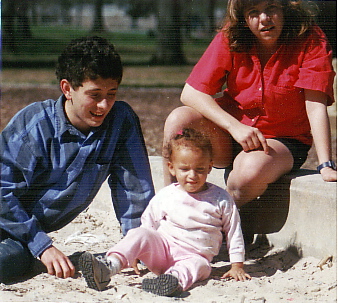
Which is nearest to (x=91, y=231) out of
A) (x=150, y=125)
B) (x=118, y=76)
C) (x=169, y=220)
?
(x=169, y=220)

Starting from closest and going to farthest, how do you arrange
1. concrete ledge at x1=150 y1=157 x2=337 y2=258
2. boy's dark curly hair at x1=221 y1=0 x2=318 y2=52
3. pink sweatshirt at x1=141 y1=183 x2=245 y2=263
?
pink sweatshirt at x1=141 y1=183 x2=245 y2=263
concrete ledge at x1=150 y1=157 x2=337 y2=258
boy's dark curly hair at x1=221 y1=0 x2=318 y2=52

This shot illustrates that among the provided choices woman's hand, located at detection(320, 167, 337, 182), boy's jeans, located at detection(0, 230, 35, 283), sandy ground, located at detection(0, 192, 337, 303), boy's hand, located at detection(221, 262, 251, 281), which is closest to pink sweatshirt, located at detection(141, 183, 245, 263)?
boy's hand, located at detection(221, 262, 251, 281)

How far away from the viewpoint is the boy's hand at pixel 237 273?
2.30m

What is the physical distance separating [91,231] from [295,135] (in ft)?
3.91

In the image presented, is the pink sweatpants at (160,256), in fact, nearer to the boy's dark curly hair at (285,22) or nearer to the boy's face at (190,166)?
the boy's face at (190,166)

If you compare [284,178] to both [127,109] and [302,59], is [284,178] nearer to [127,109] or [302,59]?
[302,59]

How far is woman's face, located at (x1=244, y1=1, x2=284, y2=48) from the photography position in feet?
8.65

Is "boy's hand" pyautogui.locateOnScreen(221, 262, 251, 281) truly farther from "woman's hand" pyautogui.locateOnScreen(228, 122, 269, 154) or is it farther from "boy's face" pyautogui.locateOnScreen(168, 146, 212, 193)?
"woman's hand" pyautogui.locateOnScreen(228, 122, 269, 154)

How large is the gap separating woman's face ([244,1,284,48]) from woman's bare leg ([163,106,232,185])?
0.49 meters

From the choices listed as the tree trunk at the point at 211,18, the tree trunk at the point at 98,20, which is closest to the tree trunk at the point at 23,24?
the tree trunk at the point at 98,20

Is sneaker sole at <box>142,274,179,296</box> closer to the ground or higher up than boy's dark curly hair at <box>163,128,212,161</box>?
closer to the ground

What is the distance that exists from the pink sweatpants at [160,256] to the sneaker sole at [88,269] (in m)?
0.13

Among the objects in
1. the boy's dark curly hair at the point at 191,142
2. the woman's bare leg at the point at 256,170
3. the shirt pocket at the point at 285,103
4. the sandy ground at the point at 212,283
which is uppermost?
the shirt pocket at the point at 285,103

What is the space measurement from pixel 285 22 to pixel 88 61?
97 cm
